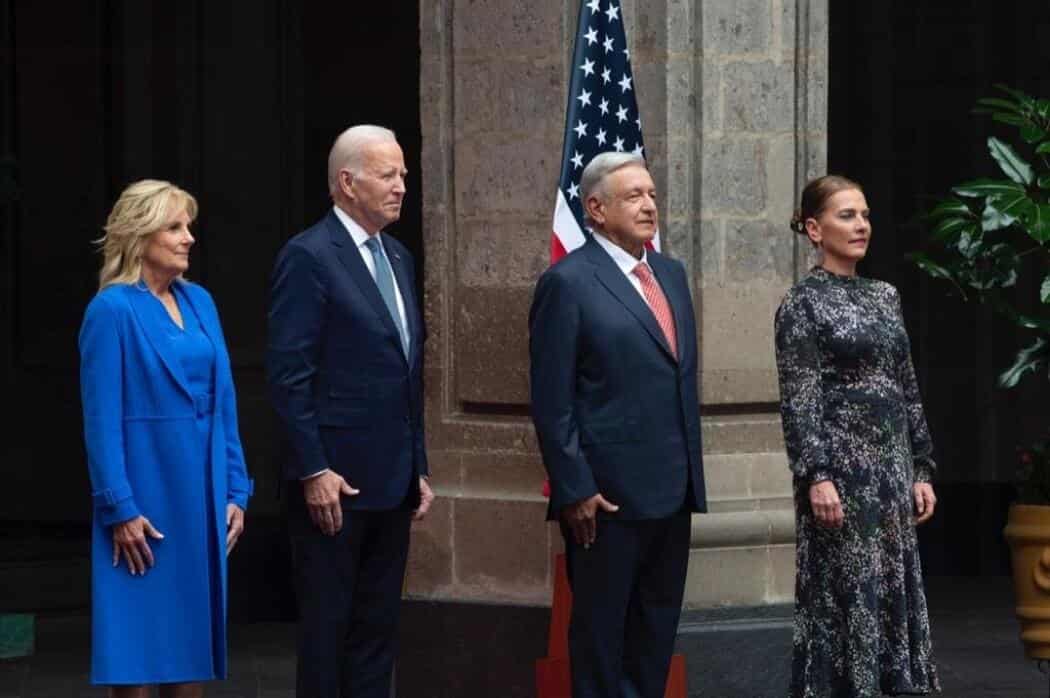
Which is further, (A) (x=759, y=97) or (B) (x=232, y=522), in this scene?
(A) (x=759, y=97)

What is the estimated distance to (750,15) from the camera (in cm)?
1077

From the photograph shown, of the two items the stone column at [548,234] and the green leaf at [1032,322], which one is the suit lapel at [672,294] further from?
the green leaf at [1032,322]

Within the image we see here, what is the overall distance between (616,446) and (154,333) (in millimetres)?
1443

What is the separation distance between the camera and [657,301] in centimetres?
876

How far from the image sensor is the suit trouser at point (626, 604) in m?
8.63

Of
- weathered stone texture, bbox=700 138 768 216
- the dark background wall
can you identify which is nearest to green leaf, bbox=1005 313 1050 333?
weathered stone texture, bbox=700 138 768 216

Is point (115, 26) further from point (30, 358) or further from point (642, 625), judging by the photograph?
point (642, 625)

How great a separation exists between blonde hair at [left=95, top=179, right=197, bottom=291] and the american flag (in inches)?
73.8

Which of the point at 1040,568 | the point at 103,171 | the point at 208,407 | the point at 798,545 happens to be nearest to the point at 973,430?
the point at 103,171

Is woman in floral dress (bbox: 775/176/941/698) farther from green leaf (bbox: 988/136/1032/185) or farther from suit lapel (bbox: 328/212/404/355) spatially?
green leaf (bbox: 988/136/1032/185)

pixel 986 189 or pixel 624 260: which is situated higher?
pixel 986 189

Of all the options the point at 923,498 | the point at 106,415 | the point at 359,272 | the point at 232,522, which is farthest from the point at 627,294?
the point at 106,415

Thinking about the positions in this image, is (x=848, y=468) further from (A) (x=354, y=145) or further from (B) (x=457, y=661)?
(B) (x=457, y=661)

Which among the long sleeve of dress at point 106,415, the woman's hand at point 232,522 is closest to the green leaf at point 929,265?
the woman's hand at point 232,522
